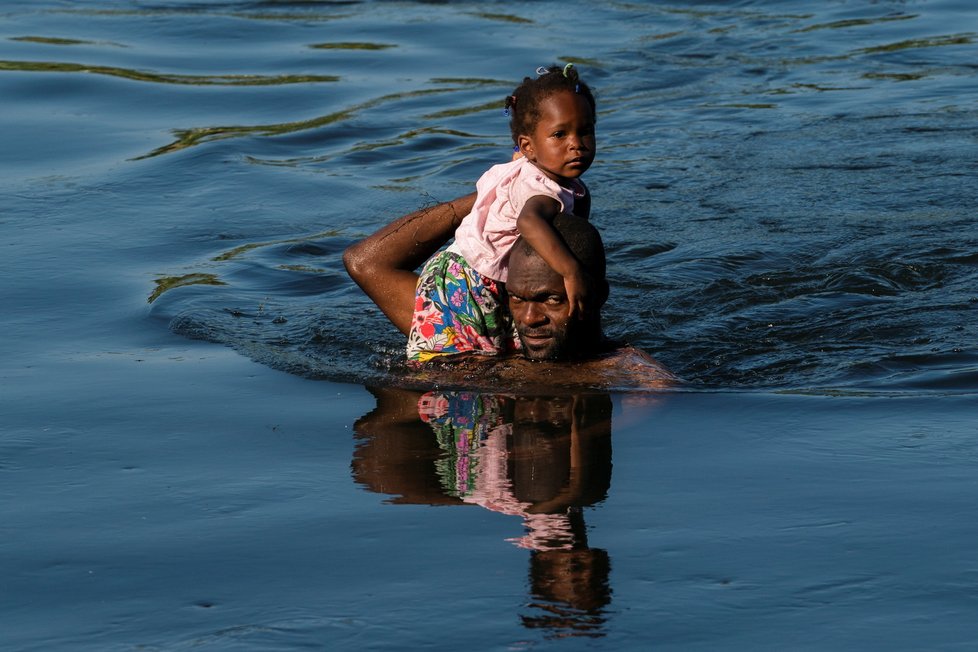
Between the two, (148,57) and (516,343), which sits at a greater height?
(148,57)

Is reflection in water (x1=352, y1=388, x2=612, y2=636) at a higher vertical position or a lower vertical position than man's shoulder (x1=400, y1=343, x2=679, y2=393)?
lower

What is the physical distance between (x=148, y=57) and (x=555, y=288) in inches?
345

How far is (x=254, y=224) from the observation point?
8617mm

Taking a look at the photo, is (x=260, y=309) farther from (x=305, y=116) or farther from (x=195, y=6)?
(x=195, y=6)

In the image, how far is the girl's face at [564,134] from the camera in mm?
5137

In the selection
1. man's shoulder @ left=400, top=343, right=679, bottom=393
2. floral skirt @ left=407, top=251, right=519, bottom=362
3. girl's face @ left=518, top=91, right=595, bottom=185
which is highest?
girl's face @ left=518, top=91, right=595, bottom=185

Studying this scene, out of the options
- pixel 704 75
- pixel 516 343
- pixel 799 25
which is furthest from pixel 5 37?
pixel 516 343

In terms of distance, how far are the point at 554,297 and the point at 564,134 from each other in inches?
21.2

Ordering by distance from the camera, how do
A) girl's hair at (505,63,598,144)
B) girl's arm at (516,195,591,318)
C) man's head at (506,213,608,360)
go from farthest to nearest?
girl's hair at (505,63,598,144)
man's head at (506,213,608,360)
girl's arm at (516,195,591,318)

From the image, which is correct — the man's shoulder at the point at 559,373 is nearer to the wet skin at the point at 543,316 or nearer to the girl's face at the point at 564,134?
the wet skin at the point at 543,316

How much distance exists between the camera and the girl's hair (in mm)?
5164

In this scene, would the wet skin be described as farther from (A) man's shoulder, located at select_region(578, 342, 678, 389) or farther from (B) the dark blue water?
(B) the dark blue water

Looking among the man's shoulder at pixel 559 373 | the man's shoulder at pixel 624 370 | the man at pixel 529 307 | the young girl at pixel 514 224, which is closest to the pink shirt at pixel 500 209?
the young girl at pixel 514 224

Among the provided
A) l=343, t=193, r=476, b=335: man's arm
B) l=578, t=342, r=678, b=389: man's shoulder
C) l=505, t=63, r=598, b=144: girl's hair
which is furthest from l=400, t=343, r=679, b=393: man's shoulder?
l=505, t=63, r=598, b=144: girl's hair
